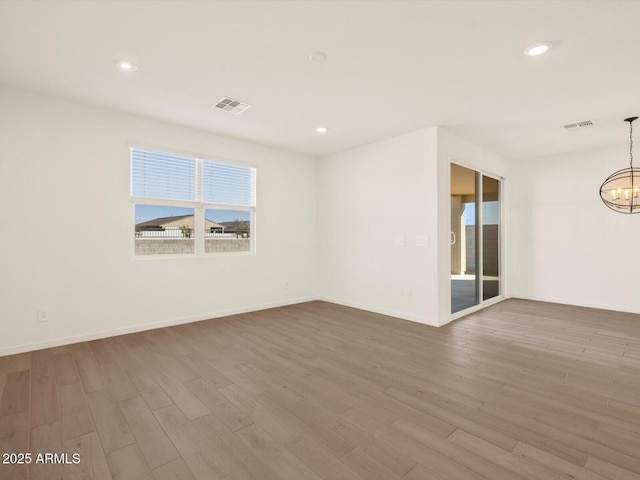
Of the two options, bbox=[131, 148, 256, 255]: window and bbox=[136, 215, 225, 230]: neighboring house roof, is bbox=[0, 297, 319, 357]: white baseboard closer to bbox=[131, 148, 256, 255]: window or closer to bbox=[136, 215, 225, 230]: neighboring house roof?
bbox=[131, 148, 256, 255]: window

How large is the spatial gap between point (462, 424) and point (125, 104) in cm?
458

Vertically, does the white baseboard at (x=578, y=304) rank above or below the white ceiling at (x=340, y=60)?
below

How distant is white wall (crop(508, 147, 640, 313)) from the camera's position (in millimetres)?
5148

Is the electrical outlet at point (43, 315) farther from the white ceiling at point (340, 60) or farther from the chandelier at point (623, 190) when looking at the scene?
the chandelier at point (623, 190)

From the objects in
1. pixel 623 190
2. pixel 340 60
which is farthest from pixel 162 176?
pixel 623 190

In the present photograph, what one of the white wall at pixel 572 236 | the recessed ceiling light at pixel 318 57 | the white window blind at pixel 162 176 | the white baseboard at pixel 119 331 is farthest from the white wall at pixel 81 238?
the white wall at pixel 572 236

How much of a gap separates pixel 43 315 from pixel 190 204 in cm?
210

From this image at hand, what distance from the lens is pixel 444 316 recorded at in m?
4.37

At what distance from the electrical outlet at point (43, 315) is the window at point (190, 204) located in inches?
43.6

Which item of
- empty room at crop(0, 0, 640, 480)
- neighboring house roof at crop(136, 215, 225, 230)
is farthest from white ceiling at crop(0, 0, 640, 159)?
neighboring house roof at crop(136, 215, 225, 230)

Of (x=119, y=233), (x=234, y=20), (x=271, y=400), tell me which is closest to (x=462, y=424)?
(x=271, y=400)

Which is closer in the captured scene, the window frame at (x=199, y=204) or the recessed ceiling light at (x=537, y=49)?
the recessed ceiling light at (x=537, y=49)

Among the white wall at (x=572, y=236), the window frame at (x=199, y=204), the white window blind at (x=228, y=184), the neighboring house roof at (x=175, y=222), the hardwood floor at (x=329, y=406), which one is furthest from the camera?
the white wall at (x=572, y=236)

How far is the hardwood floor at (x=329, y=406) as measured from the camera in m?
1.69
